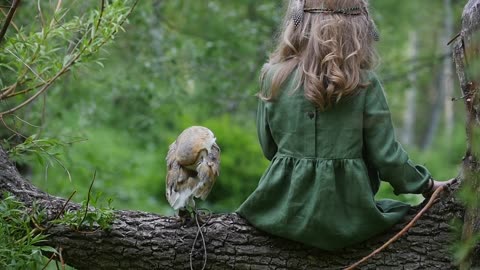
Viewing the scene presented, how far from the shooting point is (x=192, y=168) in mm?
2961

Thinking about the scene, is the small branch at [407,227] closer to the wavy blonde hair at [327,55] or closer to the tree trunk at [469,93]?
the tree trunk at [469,93]

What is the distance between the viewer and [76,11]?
15.3ft

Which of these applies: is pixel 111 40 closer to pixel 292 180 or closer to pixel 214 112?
pixel 292 180

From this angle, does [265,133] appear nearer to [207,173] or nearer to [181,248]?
[207,173]

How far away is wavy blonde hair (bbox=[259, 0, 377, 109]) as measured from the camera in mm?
2850

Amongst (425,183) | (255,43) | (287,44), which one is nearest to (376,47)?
(287,44)

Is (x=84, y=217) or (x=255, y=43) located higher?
(x=255, y=43)

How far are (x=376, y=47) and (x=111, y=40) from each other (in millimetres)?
1139

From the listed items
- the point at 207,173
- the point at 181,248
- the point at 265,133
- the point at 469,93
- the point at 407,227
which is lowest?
the point at 181,248

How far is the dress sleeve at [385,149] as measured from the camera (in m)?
2.85

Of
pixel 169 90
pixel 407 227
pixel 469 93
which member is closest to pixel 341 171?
pixel 407 227

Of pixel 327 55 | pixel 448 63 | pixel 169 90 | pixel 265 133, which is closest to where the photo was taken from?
pixel 327 55

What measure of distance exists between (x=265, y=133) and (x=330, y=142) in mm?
350

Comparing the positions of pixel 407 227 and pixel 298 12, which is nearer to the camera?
pixel 407 227
